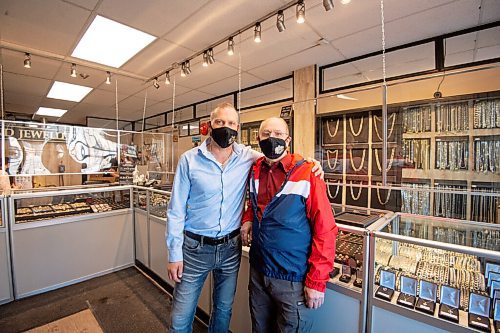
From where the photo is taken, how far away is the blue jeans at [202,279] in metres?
1.51

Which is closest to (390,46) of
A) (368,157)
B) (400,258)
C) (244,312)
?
(368,157)

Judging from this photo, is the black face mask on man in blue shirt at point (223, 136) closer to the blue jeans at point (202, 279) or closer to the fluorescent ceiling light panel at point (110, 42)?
the blue jeans at point (202, 279)

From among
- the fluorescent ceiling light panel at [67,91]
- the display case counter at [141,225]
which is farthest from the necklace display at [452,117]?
the fluorescent ceiling light panel at [67,91]

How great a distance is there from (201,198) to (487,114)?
266 centimetres

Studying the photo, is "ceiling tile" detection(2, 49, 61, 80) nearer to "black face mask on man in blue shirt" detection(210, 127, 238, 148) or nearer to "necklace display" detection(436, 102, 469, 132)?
"black face mask on man in blue shirt" detection(210, 127, 238, 148)

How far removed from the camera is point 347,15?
245cm

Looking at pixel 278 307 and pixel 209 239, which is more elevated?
pixel 209 239

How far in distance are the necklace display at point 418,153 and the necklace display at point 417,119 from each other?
0.13 metres

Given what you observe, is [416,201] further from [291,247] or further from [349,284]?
[291,247]

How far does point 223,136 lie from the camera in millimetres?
1483

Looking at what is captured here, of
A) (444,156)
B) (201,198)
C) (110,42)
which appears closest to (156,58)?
(110,42)

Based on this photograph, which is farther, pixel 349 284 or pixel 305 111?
pixel 305 111

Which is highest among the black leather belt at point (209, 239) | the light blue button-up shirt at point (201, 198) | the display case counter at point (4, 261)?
the light blue button-up shirt at point (201, 198)

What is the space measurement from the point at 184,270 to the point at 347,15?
273 cm
